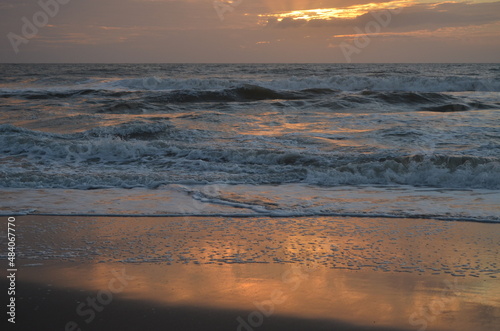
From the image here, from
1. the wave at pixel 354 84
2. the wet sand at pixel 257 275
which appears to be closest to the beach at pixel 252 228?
the wet sand at pixel 257 275

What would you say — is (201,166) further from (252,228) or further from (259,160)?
(252,228)

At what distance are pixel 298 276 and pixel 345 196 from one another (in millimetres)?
3169

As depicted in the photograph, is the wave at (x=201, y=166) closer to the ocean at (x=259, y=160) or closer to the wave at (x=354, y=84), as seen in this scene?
the ocean at (x=259, y=160)

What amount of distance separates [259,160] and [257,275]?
5559 millimetres

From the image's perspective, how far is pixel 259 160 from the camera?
9.25 metres

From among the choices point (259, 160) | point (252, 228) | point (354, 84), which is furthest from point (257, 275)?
point (354, 84)

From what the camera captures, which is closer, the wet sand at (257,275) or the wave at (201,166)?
the wet sand at (257,275)

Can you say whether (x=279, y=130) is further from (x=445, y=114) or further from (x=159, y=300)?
(x=159, y=300)

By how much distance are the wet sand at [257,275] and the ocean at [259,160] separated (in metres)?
0.68

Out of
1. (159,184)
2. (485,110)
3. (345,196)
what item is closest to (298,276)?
(345,196)

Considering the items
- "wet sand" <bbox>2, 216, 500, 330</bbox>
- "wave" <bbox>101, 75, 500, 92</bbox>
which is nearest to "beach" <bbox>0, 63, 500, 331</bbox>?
"wet sand" <bbox>2, 216, 500, 330</bbox>

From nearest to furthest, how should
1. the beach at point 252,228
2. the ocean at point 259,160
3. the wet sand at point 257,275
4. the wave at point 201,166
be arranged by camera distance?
the wet sand at point 257,275 → the beach at point 252,228 → the ocean at point 259,160 → the wave at point 201,166

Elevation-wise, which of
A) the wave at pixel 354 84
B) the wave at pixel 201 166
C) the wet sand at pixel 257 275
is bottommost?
the wet sand at pixel 257 275

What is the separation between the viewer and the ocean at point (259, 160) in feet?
20.5
